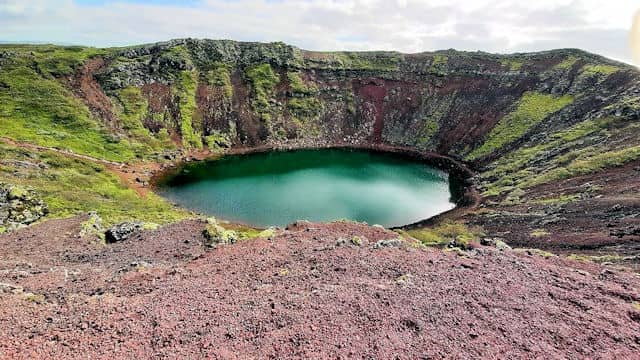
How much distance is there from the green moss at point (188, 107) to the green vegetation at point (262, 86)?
536 inches

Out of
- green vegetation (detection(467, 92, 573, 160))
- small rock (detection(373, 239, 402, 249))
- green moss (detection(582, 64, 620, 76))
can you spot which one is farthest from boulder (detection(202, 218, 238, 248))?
green moss (detection(582, 64, 620, 76))

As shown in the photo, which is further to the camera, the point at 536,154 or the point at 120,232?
the point at 536,154

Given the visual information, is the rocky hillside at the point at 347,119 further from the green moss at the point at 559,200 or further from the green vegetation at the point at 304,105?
the green vegetation at the point at 304,105

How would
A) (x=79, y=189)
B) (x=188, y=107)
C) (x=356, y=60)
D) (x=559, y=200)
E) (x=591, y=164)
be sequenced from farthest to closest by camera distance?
(x=356, y=60)
(x=188, y=107)
(x=591, y=164)
(x=79, y=189)
(x=559, y=200)

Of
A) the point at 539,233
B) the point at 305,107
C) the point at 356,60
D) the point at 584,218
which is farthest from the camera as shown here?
the point at 356,60

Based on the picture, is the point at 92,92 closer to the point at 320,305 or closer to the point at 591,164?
the point at 320,305

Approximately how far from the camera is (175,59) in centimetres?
10025

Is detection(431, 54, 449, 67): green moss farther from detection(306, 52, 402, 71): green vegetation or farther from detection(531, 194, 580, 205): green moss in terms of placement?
detection(531, 194, 580, 205): green moss

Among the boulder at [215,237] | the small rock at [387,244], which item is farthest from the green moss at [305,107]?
the small rock at [387,244]

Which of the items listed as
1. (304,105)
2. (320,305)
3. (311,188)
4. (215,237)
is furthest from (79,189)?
(304,105)

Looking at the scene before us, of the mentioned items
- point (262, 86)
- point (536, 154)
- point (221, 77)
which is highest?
point (221, 77)

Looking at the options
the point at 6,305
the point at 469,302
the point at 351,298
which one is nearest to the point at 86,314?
the point at 6,305

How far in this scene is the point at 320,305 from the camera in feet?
56.6

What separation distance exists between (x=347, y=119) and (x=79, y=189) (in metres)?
65.8
